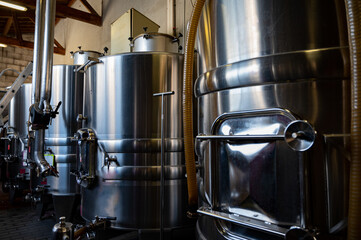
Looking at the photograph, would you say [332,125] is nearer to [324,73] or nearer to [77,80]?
[324,73]

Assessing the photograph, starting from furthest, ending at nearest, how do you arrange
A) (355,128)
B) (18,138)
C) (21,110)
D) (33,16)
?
1. (33,16)
2. (18,138)
3. (21,110)
4. (355,128)

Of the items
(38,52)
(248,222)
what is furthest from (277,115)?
(38,52)

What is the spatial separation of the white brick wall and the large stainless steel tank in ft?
36.9

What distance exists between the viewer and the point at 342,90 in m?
0.99

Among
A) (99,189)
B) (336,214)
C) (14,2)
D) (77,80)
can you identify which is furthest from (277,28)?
(14,2)

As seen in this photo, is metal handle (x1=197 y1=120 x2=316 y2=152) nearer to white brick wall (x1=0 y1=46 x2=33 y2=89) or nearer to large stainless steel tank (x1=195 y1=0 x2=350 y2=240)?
large stainless steel tank (x1=195 y1=0 x2=350 y2=240)

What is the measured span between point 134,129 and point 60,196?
5.38 ft

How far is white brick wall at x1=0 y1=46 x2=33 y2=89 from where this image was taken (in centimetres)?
1016

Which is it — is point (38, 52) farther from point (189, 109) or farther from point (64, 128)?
point (189, 109)

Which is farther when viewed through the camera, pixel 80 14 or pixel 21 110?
pixel 80 14

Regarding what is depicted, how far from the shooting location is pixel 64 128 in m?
3.25

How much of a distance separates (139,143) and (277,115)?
4.49 ft

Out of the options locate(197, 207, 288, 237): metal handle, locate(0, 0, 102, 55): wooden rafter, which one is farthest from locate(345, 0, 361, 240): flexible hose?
locate(0, 0, 102, 55): wooden rafter

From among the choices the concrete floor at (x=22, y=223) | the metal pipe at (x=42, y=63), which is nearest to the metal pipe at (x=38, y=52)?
the metal pipe at (x=42, y=63)
